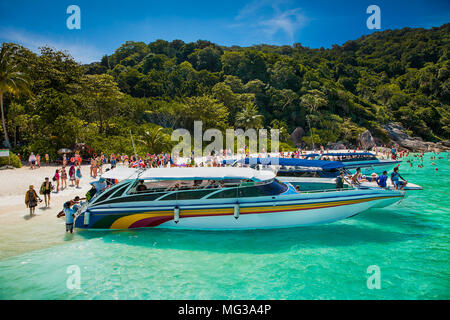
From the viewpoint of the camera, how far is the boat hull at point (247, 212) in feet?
30.6

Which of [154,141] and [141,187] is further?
[154,141]

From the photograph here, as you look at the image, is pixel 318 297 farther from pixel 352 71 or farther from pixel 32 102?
pixel 352 71

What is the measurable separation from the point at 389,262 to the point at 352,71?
3994 inches

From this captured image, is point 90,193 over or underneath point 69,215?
over

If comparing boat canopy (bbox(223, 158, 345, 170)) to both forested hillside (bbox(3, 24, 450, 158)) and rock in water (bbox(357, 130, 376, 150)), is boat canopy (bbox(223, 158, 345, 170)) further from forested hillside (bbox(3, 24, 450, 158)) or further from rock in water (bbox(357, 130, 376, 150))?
rock in water (bbox(357, 130, 376, 150))

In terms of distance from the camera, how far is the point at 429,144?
6469cm

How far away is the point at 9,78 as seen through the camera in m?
26.2

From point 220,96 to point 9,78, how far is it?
3821 cm

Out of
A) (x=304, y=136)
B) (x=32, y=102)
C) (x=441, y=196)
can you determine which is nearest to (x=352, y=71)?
(x=304, y=136)

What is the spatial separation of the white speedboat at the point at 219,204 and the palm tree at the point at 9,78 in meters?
24.8

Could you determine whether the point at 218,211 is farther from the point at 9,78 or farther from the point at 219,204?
the point at 9,78

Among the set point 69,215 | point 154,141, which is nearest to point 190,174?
point 69,215

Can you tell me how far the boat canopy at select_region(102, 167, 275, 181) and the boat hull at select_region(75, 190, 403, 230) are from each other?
0.89 metres

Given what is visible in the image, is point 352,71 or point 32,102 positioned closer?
point 32,102
